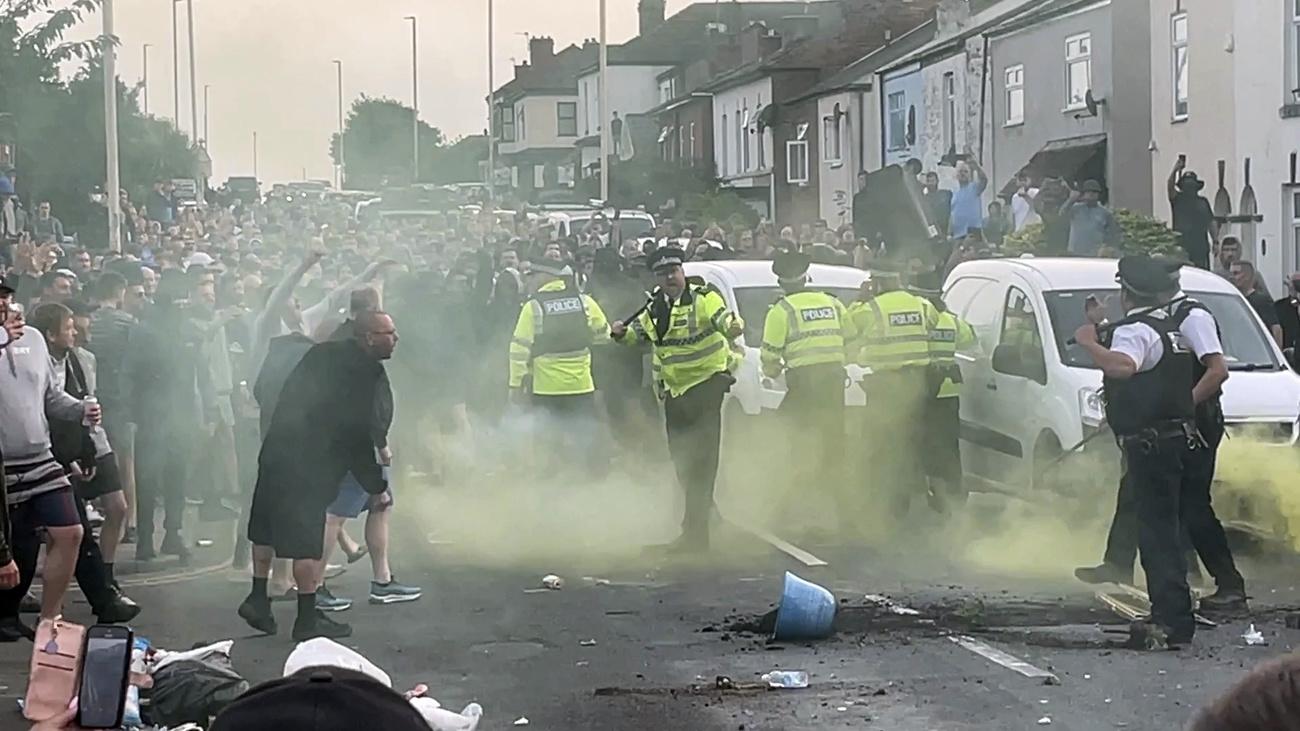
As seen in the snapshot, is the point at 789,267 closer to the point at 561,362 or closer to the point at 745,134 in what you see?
the point at 561,362

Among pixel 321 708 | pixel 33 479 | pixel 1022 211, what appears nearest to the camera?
pixel 321 708

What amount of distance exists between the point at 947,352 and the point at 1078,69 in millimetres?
19788

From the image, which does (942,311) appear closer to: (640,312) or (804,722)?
(640,312)

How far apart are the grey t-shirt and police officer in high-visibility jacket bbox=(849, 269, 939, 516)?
544 centimetres

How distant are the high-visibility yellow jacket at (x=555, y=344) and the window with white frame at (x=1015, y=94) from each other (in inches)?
852

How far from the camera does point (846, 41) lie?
46.4 metres

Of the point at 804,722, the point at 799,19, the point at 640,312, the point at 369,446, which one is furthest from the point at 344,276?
the point at 799,19

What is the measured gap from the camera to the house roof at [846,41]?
40594 millimetres

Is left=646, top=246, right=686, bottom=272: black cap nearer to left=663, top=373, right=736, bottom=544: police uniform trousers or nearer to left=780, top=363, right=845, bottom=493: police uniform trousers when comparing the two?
left=663, top=373, right=736, bottom=544: police uniform trousers

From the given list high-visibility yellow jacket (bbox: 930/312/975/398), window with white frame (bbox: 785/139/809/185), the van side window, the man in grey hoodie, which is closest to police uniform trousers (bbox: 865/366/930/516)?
high-visibility yellow jacket (bbox: 930/312/975/398)

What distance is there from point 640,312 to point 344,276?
5057mm

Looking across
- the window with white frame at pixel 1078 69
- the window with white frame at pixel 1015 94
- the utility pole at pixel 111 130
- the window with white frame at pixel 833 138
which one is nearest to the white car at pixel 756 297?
the utility pole at pixel 111 130

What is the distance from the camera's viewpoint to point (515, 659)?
9.06 metres

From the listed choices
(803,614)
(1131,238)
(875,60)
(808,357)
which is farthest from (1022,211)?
(875,60)
